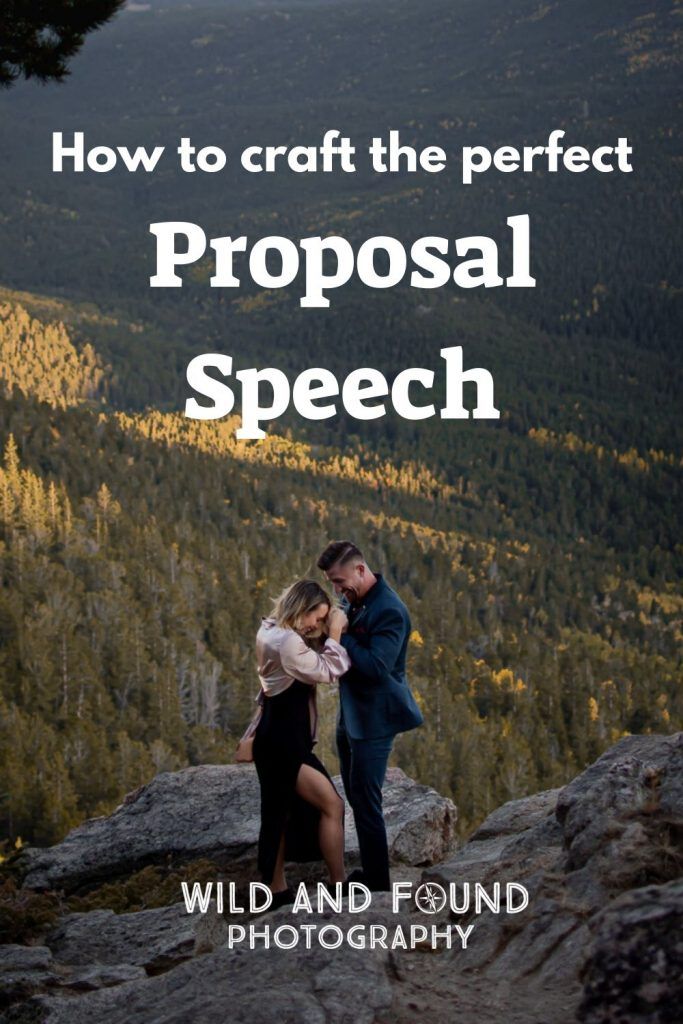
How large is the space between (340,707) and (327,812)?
134 centimetres

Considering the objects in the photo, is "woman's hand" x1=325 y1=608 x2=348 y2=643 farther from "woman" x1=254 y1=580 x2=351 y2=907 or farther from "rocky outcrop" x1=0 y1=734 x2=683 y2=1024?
"rocky outcrop" x1=0 y1=734 x2=683 y2=1024

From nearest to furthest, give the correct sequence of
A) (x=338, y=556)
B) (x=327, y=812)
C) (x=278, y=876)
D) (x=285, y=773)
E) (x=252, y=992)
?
1. (x=252, y=992)
2. (x=338, y=556)
3. (x=285, y=773)
4. (x=327, y=812)
5. (x=278, y=876)

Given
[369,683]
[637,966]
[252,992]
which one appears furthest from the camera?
[369,683]

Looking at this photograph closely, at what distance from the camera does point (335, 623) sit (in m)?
14.1

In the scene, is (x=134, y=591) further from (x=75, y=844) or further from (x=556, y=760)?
(x=75, y=844)

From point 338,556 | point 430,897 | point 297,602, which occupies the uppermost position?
point 338,556

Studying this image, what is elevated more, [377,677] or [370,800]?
[377,677]

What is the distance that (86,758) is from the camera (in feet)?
269

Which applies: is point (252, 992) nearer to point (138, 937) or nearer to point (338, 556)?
point (338, 556)

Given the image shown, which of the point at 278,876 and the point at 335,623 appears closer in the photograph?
the point at 335,623

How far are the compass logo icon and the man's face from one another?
10.9 feet

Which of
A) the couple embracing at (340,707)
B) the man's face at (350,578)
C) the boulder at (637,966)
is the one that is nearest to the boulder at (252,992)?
the couple embracing at (340,707)

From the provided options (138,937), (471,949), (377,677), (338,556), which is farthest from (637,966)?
(138,937)

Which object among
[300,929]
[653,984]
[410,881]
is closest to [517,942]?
[300,929]
